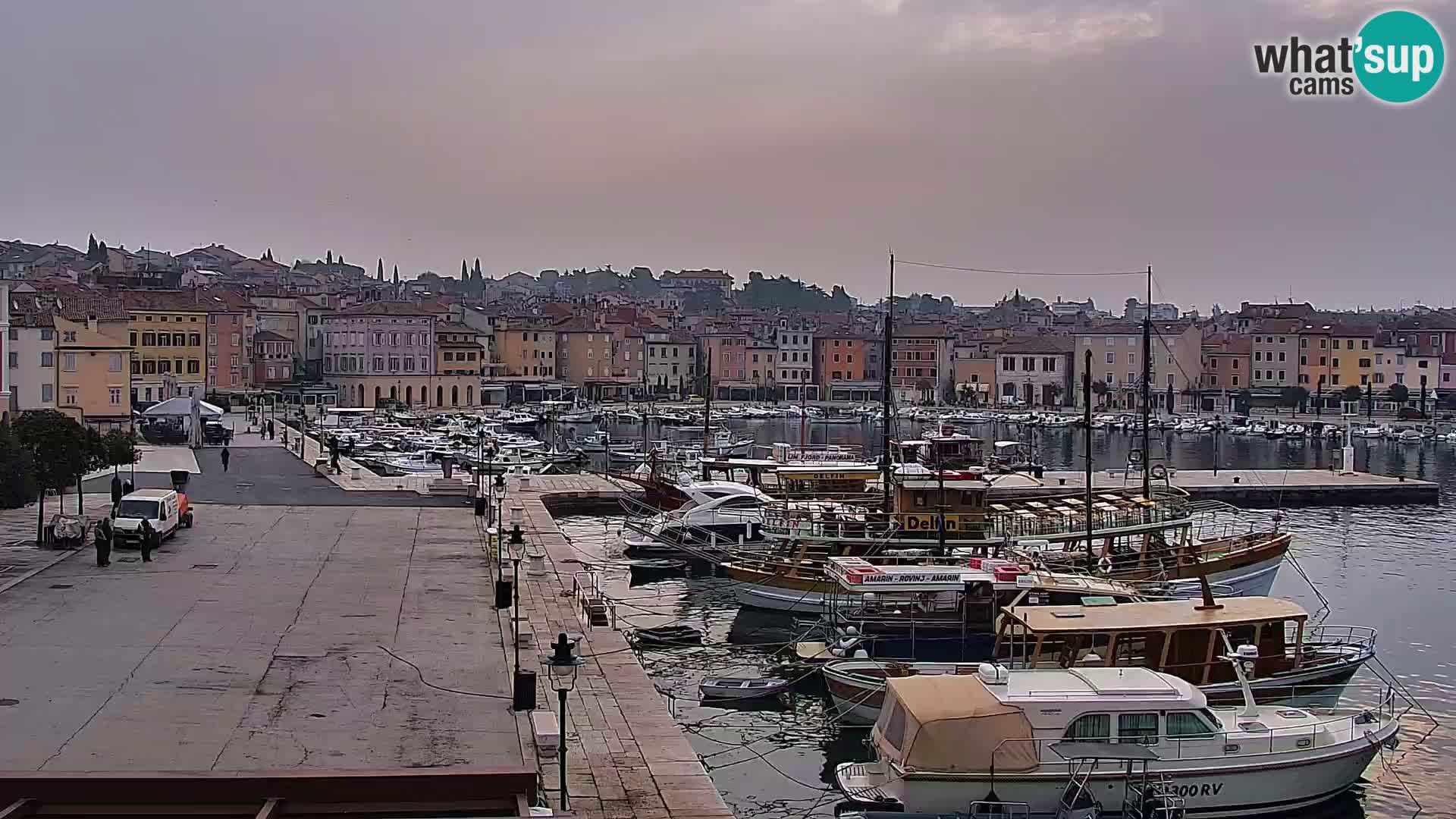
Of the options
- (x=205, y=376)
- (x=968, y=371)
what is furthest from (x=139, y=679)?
(x=968, y=371)

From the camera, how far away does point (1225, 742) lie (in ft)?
52.0

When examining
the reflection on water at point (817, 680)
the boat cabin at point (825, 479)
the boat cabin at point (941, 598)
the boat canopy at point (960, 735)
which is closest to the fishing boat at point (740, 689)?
the reflection on water at point (817, 680)

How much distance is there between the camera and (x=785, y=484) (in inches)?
1539

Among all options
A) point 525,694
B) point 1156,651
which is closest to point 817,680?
point 1156,651

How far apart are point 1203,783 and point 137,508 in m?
19.4

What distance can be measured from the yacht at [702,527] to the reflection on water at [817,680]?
2.40ft

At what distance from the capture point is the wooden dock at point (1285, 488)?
49.1 meters

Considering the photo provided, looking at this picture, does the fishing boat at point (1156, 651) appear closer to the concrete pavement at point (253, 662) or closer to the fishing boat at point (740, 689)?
the fishing boat at point (740, 689)

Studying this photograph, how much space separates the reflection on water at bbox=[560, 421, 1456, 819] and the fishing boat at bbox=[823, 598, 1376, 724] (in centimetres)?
94

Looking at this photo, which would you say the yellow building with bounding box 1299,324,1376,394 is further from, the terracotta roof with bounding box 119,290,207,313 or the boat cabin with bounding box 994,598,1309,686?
the boat cabin with bounding box 994,598,1309,686

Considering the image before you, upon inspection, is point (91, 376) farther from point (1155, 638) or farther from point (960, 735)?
point (960, 735)

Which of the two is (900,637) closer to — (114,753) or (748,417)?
(114,753)

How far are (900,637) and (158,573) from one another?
453 inches

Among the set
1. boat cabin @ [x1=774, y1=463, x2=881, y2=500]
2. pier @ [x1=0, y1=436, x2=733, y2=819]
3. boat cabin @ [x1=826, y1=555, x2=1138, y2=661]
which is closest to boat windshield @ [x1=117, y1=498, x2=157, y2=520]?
pier @ [x1=0, y1=436, x2=733, y2=819]
